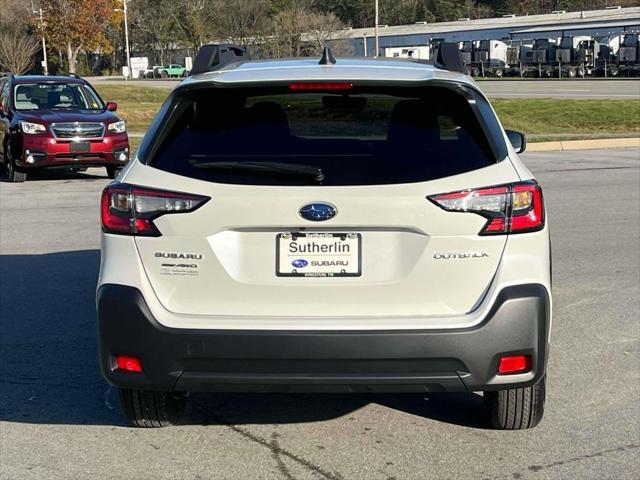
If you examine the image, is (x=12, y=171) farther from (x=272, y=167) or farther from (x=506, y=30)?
(x=506, y=30)

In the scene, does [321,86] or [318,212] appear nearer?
[318,212]

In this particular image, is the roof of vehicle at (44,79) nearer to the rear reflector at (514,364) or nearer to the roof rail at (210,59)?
the roof rail at (210,59)

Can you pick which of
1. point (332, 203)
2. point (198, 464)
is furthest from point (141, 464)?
point (332, 203)

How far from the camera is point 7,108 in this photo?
53.4 feet

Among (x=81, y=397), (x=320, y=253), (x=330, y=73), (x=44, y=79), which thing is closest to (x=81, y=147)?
(x=44, y=79)

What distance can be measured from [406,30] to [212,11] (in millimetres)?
21533

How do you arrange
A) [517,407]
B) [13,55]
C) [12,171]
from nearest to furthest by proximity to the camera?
[517,407] → [12,171] → [13,55]

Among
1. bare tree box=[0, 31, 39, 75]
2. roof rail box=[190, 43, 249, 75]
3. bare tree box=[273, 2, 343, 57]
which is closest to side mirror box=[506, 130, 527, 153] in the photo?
roof rail box=[190, 43, 249, 75]

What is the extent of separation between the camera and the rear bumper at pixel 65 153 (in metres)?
15.2

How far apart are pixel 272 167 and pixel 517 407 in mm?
1695

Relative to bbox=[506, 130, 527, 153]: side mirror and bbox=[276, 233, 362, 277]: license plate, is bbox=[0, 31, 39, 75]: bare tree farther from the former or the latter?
bbox=[276, 233, 362, 277]: license plate

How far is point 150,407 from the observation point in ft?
15.2

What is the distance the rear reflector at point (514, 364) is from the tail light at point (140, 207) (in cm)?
141

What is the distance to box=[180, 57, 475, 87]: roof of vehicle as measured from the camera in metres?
4.17
